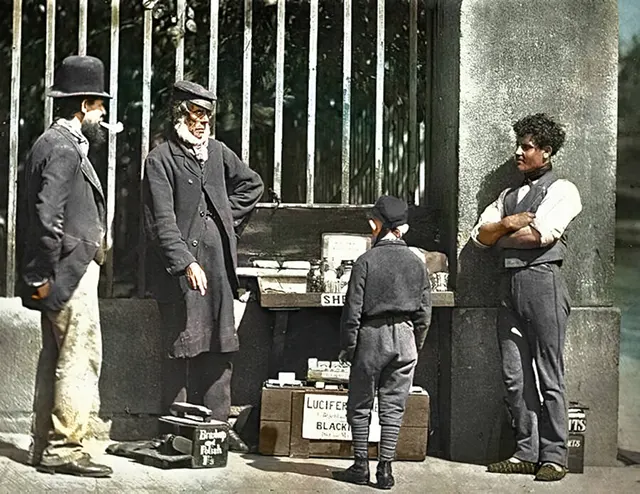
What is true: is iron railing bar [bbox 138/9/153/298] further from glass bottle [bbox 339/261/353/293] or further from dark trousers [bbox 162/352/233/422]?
glass bottle [bbox 339/261/353/293]

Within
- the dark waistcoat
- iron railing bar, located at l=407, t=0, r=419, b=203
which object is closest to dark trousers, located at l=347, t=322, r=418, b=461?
the dark waistcoat

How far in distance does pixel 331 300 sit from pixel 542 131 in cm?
170

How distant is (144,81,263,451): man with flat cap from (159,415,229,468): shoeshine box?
35 cm

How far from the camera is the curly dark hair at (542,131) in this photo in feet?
28.9

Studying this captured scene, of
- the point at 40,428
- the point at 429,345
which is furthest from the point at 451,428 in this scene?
the point at 40,428

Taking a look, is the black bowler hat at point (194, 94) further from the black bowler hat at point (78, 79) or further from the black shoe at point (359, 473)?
the black shoe at point (359, 473)

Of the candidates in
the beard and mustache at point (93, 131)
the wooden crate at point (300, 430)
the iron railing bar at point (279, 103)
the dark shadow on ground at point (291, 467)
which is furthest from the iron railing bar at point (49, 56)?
the dark shadow on ground at point (291, 467)

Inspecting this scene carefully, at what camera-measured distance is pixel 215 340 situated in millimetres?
8945

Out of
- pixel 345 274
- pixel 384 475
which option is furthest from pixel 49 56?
pixel 384 475

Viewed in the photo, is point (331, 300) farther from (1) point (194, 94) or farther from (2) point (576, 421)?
(2) point (576, 421)

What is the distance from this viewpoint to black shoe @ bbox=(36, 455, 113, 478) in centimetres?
823

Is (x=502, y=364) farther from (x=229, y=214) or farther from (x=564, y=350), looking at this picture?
(x=229, y=214)

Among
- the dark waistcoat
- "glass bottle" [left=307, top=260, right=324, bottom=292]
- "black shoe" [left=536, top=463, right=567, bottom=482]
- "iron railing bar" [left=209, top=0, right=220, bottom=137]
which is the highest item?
"iron railing bar" [left=209, top=0, right=220, bottom=137]

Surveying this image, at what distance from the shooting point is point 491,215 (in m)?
8.95
